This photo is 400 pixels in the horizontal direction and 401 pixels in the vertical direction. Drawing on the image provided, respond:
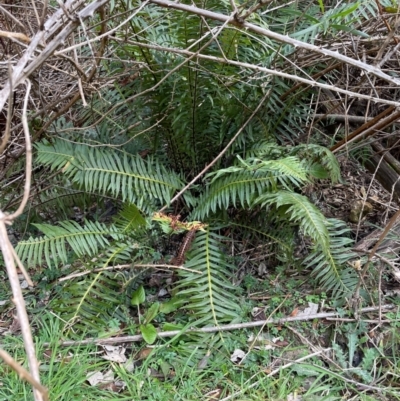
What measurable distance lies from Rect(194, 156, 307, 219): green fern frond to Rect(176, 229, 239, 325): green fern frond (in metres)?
0.15

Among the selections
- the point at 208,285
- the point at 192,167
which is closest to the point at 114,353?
the point at 208,285

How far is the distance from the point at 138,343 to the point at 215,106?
1.15 meters

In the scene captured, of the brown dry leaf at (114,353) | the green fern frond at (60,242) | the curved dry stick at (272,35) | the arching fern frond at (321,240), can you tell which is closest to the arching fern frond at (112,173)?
the green fern frond at (60,242)

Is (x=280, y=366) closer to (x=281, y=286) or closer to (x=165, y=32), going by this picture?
(x=281, y=286)

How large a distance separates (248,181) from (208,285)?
47 centimetres

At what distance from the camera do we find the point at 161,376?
1.66m

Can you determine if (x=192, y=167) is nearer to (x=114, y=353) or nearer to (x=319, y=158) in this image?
(x=319, y=158)

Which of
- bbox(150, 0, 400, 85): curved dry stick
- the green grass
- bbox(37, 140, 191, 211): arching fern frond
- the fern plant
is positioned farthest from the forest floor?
bbox(150, 0, 400, 85): curved dry stick

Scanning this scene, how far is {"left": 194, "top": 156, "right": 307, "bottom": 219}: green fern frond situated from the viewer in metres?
1.83

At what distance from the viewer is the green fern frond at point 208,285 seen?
1.80 meters

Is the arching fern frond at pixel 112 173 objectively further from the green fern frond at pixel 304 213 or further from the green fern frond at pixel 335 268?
the green fern frond at pixel 335 268

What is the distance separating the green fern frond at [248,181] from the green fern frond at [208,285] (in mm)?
149

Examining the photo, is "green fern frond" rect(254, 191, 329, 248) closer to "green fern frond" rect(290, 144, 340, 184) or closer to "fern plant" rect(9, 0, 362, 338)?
"fern plant" rect(9, 0, 362, 338)

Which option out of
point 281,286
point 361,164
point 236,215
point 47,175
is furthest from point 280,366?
point 47,175
